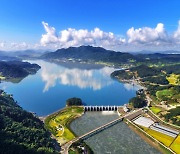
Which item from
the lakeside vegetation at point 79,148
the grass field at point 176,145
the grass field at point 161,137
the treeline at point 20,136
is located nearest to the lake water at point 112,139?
the lakeside vegetation at point 79,148

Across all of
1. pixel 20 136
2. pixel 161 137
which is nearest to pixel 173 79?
pixel 161 137

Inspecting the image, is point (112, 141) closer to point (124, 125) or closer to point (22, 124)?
point (124, 125)

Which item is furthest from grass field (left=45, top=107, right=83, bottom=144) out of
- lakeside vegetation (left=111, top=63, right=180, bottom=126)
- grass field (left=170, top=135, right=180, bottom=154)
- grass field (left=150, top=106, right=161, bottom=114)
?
grass field (left=150, top=106, right=161, bottom=114)

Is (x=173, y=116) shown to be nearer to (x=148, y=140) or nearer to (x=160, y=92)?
(x=148, y=140)

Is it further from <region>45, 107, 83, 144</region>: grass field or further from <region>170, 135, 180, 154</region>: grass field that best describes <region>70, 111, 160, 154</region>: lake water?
<region>170, 135, 180, 154</region>: grass field

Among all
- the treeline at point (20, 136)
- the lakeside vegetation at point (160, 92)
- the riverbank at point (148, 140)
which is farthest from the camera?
the lakeside vegetation at point (160, 92)

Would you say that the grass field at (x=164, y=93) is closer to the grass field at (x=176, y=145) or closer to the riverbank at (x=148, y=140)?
the riverbank at (x=148, y=140)
